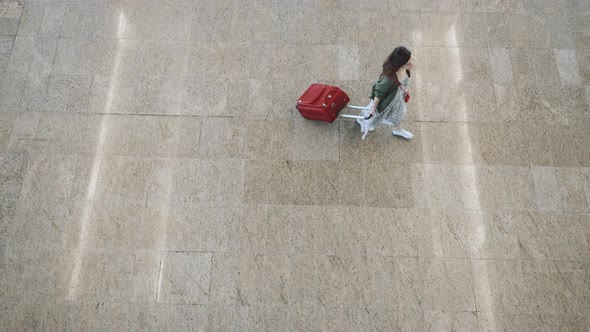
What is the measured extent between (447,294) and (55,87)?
704cm

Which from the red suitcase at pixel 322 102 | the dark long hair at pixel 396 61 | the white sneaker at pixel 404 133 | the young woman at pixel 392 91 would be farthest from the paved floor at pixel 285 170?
the dark long hair at pixel 396 61

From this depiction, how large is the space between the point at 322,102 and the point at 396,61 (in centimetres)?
154

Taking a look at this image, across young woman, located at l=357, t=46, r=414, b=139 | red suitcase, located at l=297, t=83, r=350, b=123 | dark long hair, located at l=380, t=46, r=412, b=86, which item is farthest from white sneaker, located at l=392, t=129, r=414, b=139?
dark long hair, located at l=380, t=46, r=412, b=86

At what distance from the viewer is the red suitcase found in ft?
20.0

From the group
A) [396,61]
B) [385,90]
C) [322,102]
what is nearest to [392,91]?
[385,90]

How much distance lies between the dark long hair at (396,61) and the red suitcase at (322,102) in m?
1.25

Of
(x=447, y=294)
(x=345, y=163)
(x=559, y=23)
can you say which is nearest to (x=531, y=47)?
(x=559, y=23)

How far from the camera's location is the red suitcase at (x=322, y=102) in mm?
6109

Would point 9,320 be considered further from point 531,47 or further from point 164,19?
point 531,47

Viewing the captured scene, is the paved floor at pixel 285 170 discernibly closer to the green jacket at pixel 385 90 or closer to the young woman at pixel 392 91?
the young woman at pixel 392 91

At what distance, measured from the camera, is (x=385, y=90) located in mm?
5172

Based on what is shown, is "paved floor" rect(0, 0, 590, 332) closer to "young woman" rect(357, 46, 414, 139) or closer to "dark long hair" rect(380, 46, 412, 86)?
"young woman" rect(357, 46, 414, 139)

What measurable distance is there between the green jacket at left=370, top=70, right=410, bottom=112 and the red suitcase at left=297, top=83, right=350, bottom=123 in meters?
0.90

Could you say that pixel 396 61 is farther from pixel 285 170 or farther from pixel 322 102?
pixel 285 170
